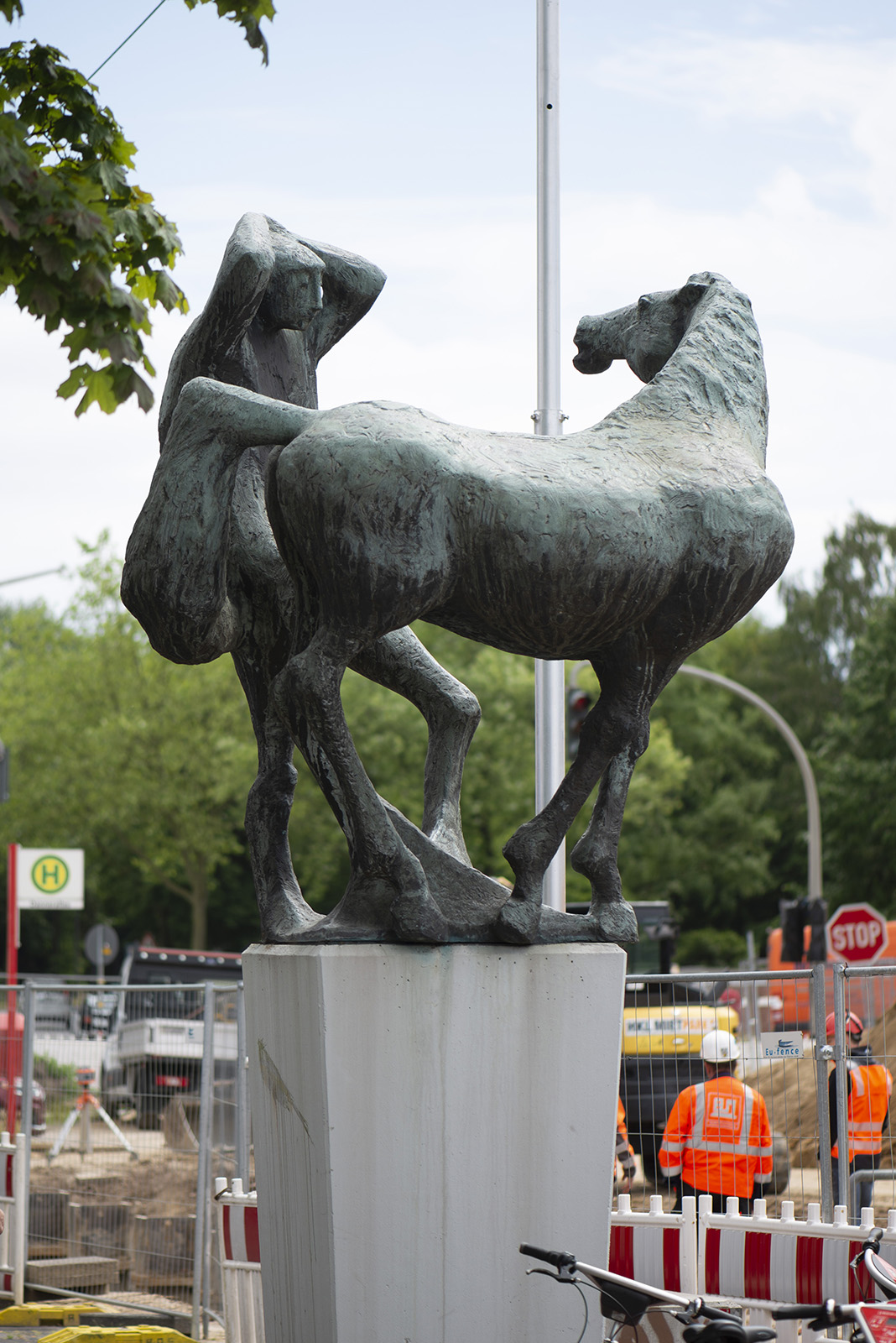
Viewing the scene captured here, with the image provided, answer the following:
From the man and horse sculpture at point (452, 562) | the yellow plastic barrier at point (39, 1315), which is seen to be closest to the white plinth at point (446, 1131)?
the man and horse sculpture at point (452, 562)

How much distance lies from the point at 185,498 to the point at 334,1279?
2.02 metres

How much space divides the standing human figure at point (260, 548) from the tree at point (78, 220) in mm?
2563

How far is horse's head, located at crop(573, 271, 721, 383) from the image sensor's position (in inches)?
182

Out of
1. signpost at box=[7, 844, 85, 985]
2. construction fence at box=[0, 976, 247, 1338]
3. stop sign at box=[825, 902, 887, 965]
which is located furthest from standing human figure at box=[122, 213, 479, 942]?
stop sign at box=[825, 902, 887, 965]

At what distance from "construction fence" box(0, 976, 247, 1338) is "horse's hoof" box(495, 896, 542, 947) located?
352 centimetres

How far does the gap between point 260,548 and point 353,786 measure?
0.85m

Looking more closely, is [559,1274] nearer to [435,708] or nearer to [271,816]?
[271,816]

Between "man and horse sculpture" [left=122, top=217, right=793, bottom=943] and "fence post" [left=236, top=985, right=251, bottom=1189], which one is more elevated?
"man and horse sculpture" [left=122, top=217, right=793, bottom=943]

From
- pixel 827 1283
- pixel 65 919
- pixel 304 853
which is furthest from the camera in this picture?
pixel 65 919

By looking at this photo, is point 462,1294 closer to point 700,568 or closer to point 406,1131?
point 406,1131

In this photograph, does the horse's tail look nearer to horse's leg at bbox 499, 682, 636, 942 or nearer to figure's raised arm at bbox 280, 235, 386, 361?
figure's raised arm at bbox 280, 235, 386, 361

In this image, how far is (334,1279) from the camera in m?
3.89

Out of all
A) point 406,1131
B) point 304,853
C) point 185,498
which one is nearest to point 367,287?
point 185,498

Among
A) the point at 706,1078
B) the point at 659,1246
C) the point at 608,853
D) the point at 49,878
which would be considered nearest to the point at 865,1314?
the point at 608,853
